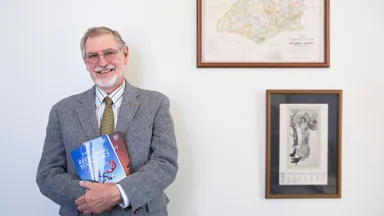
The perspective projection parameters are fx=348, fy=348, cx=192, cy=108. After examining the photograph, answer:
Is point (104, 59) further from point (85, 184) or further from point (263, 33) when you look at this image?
point (263, 33)

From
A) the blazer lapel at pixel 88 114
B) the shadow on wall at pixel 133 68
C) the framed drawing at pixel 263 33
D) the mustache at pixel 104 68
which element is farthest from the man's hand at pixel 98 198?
the framed drawing at pixel 263 33

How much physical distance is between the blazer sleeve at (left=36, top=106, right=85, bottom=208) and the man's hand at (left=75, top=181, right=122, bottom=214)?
3 centimetres

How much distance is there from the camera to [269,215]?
1600 mm

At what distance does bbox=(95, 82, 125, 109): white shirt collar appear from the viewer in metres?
1.36

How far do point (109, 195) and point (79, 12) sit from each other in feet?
2.81

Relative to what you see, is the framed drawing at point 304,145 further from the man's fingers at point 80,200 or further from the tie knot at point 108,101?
the man's fingers at point 80,200

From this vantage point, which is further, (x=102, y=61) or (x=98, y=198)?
(x=102, y=61)

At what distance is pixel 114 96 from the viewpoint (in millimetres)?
1360

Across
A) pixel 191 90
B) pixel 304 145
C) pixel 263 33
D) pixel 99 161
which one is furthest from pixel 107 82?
pixel 304 145

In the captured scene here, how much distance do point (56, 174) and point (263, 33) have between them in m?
1.05

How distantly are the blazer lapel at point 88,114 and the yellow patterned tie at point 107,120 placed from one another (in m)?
0.03

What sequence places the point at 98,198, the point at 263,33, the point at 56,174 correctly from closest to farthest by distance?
the point at 98,198 → the point at 56,174 → the point at 263,33

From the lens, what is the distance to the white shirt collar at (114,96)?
1.36m
